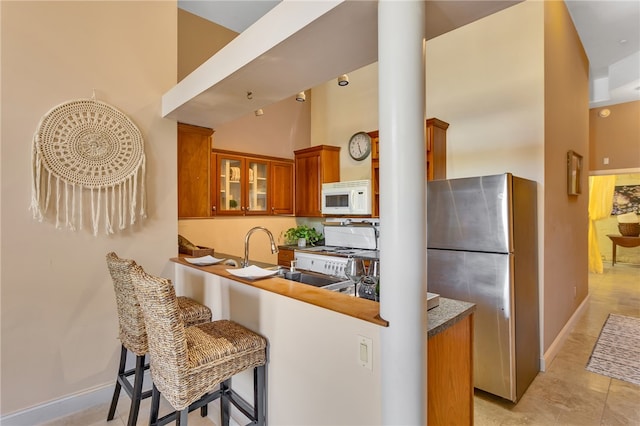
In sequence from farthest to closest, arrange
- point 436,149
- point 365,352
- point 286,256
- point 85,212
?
point 286,256 → point 436,149 → point 85,212 → point 365,352

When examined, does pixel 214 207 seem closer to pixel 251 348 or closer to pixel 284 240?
pixel 284 240

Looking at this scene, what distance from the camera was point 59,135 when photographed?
6.84 feet

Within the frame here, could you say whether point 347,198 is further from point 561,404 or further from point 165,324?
point 165,324

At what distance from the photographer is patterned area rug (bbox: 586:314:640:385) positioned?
2811 millimetres

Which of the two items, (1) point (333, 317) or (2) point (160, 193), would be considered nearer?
(1) point (333, 317)

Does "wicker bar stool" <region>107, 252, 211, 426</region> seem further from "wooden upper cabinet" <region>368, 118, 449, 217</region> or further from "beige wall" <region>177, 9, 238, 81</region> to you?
"beige wall" <region>177, 9, 238, 81</region>

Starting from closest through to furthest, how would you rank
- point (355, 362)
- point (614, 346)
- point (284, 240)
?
1. point (355, 362)
2. point (614, 346)
3. point (284, 240)

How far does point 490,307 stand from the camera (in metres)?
2.40

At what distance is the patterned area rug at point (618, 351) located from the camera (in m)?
2.81

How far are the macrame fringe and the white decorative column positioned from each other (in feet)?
6.70

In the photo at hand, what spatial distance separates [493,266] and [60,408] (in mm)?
3144

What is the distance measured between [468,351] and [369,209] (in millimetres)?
2433

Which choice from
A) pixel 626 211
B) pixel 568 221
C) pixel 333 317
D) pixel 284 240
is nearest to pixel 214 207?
pixel 284 240

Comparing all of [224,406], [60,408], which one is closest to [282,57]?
[224,406]
